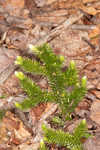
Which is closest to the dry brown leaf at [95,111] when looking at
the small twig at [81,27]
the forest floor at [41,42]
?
the forest floor at [41,42]

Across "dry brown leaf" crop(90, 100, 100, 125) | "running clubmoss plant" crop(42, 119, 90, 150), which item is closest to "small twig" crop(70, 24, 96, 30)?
"dry brown leaf" crop(90, 100, 100, 125)

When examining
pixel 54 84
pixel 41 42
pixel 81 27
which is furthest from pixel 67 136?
pixel 81 27

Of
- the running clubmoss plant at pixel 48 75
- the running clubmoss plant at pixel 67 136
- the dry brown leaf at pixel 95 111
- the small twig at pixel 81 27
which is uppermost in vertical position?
the small twig at pixel 81 27

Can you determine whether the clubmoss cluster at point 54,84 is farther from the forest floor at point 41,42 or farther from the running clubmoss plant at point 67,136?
the forest floor at point 41,42

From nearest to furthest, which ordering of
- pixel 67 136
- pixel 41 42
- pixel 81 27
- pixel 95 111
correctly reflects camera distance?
pixel 67 136, pixel 95 111, pixel 41 42, pixel 81 27

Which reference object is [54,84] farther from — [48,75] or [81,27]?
[81,27]

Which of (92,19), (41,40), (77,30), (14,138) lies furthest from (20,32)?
(14,138)

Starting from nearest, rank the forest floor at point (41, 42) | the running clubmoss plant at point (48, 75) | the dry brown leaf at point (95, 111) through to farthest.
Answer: the running clubmoss plant at point (48, 75) < the dry brown leaf at point (95, 111) < the forest floor at point (41, 42)

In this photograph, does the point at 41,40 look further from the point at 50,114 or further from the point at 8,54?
the point at 50,114

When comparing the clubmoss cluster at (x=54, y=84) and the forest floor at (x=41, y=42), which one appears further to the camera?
the forest floor at (x=41, y=42)
